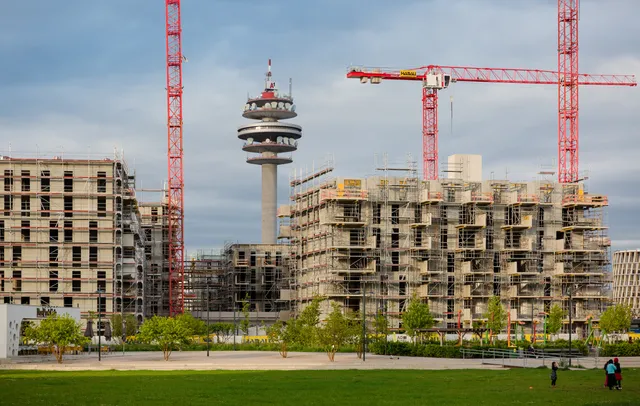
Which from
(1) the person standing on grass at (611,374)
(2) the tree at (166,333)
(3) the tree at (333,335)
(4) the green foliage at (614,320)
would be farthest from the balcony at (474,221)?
(1) the person standing on grass at (611,374)

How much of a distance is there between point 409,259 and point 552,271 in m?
23.1

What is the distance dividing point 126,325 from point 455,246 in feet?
160

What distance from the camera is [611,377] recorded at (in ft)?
163

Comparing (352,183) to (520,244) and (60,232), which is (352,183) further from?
(60,232)

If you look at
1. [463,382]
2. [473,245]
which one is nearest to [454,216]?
[473,245]

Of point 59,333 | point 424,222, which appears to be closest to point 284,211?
point 424,222

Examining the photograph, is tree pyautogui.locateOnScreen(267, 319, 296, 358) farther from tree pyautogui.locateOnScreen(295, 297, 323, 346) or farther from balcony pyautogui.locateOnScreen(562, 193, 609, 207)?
balcony pyautogui.locateOnScreen(562, 193, 609, 207)

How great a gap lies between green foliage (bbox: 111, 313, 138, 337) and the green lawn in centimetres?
6582

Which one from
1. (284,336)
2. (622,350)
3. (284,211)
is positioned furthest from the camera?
(284,211)

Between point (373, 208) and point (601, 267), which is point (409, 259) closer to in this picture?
point (373, 208)

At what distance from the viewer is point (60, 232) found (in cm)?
14238

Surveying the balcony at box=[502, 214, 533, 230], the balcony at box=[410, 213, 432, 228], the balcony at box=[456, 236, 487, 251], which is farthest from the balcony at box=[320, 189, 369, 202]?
the balcony at box=[502, 214, 533, 230]

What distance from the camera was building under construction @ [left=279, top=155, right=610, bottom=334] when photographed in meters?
138

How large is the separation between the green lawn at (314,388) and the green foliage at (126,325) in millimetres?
65817
